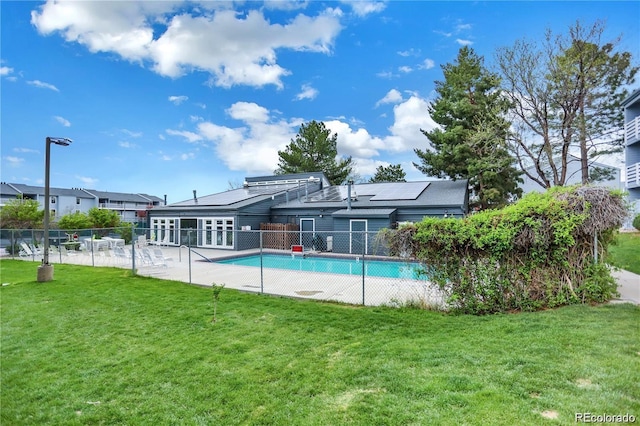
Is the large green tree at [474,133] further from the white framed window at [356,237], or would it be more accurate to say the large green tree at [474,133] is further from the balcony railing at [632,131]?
the white framed window at [356,237]

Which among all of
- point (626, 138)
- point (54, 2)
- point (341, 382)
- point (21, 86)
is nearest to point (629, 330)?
point (341, 382)

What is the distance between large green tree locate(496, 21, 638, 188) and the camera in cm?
1775

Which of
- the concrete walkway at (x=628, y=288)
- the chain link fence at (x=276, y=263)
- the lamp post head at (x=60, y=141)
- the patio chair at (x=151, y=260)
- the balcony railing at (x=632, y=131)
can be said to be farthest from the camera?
the balcony railing at (x=632, y=131)

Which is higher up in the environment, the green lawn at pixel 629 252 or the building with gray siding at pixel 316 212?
the building with gray siding at pixel 316 212

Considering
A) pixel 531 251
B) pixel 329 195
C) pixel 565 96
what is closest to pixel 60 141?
pixel 531 251

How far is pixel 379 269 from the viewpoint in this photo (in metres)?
14.2

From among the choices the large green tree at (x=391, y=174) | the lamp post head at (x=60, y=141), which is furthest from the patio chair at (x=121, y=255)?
the large green tree at (x=391, y=174)

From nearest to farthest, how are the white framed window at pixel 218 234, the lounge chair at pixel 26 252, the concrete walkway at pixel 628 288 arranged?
the concrete walkway at pixel 628 288
the lounge chair at pixel 26 252
the white framed window at pixel 218 234

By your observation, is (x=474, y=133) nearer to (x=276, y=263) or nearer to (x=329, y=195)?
(x=329, y=195)

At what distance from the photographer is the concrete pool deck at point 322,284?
7198 mm

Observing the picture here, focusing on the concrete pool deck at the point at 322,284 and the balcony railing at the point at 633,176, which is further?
the balcony railing at the point at 633,176

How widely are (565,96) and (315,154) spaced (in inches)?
944

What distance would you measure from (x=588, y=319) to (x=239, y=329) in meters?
5.46

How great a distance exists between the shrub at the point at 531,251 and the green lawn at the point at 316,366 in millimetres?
528
